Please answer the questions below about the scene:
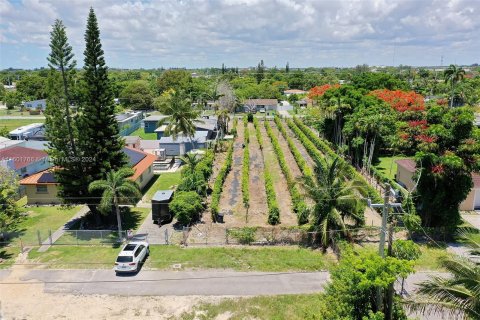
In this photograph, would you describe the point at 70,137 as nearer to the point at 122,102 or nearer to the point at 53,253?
the point at 53,253

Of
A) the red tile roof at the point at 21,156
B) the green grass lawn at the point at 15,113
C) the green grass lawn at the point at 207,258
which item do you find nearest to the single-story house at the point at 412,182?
the green grass lawn at the point at 207,258

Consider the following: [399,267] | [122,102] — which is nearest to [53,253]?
[399,267]

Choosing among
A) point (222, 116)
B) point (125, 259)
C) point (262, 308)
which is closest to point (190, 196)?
point (125, 259)

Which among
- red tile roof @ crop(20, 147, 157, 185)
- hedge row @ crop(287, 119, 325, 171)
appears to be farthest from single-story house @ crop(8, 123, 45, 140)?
hedge row @ crop(287, 119, 325, 171)

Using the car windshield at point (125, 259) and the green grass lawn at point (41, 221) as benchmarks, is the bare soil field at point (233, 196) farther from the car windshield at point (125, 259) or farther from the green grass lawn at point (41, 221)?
the green grass lawn at point (41, 221)

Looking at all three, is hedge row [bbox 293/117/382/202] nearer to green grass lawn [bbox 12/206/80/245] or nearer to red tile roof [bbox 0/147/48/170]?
green grass lawn [bbox 12/206/80/245]
